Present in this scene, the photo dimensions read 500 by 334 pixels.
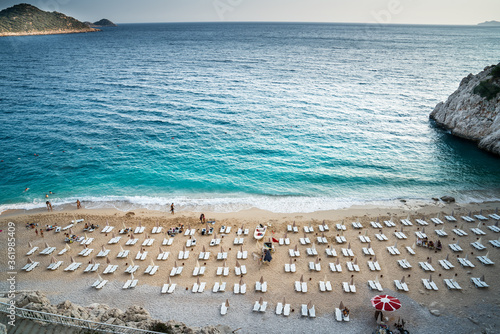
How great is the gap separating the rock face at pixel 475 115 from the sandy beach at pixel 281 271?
59.5 ft

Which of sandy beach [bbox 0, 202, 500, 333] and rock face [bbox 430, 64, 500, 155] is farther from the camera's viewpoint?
rock face [bbox 430, 64, 500, 155]

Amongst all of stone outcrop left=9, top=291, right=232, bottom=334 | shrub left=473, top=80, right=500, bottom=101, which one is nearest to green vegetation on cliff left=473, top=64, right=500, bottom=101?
shrub left=473, top=80, right=500, bottom=101

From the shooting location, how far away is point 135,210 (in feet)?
112

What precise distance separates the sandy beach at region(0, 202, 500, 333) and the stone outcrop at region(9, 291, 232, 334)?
321 cm

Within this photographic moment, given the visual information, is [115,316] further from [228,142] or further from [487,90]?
[487,90]

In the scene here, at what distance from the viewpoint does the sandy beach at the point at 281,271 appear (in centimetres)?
1991

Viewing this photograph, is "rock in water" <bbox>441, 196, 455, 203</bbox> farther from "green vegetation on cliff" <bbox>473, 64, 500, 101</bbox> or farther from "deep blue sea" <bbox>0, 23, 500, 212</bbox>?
"green vegetation on cliff" <bbox>473, 64, 500, 101</bbox>

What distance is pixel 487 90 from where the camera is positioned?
4850cm

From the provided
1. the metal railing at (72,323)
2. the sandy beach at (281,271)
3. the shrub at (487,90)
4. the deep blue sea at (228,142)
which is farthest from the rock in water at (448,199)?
the metal railing at (72,323)

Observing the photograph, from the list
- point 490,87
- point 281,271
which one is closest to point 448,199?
point 281,271

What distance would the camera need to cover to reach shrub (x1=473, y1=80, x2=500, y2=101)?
4764 centimetres

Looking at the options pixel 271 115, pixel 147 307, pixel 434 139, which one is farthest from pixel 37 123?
pixel 434 139

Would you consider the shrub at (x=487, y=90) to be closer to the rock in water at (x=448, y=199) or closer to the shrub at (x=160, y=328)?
the rock in water at (x=448, y=199)

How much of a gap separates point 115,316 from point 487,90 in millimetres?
62383
